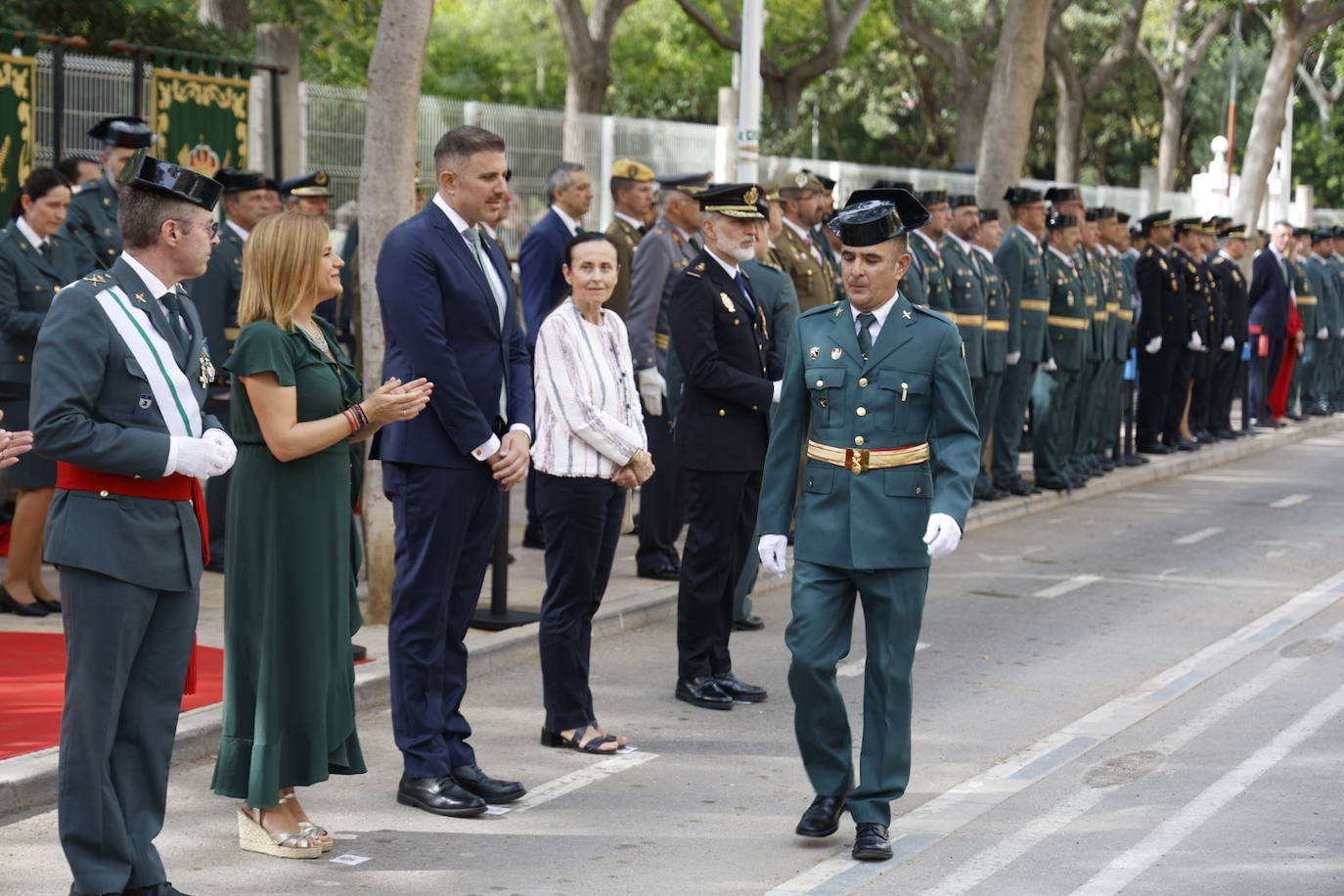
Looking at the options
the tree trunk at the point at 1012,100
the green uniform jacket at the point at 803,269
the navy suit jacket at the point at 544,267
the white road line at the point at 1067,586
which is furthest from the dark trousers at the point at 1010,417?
the navy suit jacket at the point at 544,267

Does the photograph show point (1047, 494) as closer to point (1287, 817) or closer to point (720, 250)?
point (720, 250)

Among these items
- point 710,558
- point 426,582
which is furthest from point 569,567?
point 710,558

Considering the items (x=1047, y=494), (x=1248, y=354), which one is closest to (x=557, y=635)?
(x=1047, y=494)

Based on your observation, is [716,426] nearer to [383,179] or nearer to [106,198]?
[383,179]

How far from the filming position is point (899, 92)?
5438 cm

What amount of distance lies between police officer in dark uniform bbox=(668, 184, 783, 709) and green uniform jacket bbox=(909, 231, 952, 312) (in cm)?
510

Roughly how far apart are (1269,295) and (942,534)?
17.0 meters

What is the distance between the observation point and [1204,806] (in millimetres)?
6715

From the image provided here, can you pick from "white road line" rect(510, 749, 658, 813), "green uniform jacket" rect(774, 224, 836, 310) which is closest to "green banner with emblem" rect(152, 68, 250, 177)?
"green uniform jacket" rect(774, 224, 836, 310)

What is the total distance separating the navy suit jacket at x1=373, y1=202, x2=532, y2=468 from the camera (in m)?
6.37

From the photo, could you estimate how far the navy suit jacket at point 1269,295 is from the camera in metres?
21.8

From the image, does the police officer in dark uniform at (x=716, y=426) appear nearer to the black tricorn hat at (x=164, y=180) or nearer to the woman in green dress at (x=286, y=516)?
the woman in green dress at (x=286, y=516)

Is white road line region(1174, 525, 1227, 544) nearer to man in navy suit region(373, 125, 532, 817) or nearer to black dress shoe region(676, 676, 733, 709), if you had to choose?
black dress shoe region(676, 676, 733, 709)

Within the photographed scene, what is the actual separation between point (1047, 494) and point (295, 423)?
10534 millimetres
